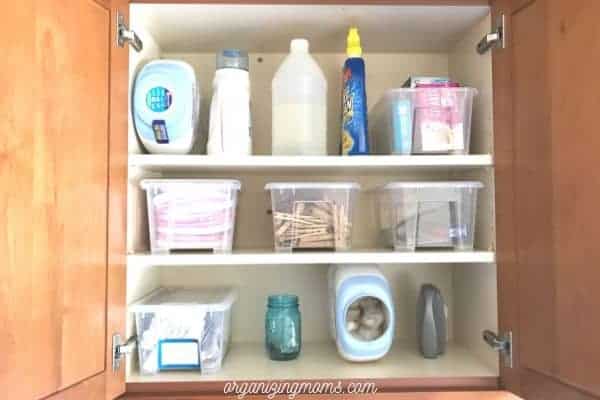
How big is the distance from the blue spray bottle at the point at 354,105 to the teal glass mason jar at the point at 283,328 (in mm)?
355

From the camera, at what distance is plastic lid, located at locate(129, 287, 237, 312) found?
41.7 inches

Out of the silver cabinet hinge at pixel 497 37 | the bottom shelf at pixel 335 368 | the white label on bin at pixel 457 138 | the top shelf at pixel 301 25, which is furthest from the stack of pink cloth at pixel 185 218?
the silver cabinet hinge at pixel 497 37

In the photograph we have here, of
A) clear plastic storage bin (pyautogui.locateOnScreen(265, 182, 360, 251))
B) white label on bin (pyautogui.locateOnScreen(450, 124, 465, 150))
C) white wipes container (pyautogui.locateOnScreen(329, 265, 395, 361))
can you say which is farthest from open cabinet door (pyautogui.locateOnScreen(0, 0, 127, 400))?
white label on bin (pyautogui.locateOnScreen(450, 124, 465, 150))

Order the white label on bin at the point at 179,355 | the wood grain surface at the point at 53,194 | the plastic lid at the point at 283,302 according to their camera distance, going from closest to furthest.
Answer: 1. the wood grain surface at the point at 53,194
2. the white label on bin at the point at 179,355
3. the plastic lid at the point at 283,302

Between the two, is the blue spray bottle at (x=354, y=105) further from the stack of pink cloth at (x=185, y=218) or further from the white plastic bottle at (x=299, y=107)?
the stack of pink cloth at (x=185, y=218)

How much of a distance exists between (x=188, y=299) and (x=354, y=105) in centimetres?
54

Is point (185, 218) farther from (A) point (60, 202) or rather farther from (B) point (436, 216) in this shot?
(B) point (436, 216)

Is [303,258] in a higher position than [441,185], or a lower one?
lower

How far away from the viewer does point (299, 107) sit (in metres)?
1.12

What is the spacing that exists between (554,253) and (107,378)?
0.77 m

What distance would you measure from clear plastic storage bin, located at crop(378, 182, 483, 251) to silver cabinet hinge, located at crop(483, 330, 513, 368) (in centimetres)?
19

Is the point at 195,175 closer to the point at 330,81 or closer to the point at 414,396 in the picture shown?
the point at 330,81

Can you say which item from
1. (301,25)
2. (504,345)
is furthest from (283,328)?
(301,25)

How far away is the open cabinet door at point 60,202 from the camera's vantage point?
0.72 m
